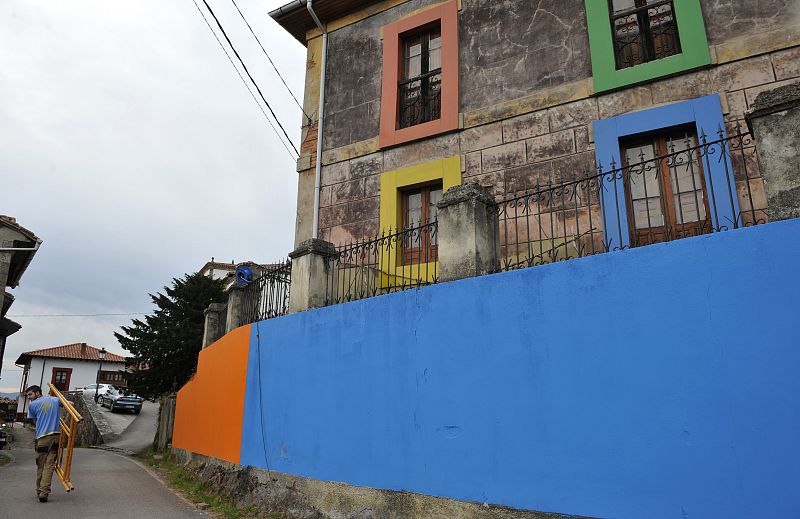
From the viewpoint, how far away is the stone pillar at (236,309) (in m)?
9.95

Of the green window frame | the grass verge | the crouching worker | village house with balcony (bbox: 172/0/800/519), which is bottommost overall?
the grass verge

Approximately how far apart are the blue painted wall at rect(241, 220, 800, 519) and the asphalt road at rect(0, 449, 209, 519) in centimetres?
292

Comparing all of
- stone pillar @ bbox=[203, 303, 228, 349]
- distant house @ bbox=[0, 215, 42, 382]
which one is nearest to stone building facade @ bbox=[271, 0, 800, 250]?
stone pillar @ bbox=[203, 303, 228, 349]

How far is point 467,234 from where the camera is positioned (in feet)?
18.8

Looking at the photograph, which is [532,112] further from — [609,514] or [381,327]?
[609,514]

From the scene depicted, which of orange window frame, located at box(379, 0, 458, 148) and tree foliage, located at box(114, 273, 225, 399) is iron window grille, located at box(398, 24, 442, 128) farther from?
tree foliage, located at box(114, 273, 225, 399)

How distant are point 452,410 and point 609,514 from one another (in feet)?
5.40

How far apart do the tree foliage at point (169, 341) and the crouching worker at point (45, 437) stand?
37.4 ft

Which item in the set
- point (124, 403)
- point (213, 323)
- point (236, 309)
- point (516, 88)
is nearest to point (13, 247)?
point (213, 323)

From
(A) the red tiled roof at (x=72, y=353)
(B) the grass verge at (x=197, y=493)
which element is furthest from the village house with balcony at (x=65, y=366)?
(B) the grass verge at (x=197, y=493)

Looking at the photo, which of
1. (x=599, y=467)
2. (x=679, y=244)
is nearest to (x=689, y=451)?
(x=599, y=467)

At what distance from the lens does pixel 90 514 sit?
7.02 metres

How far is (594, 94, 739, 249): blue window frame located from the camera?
686 centimetres

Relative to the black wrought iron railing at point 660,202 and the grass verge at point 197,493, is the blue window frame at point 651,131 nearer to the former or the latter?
the black wrought iron railing at point 660,202
